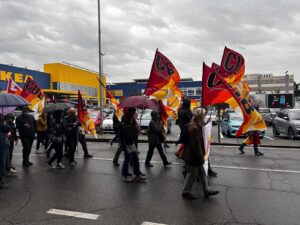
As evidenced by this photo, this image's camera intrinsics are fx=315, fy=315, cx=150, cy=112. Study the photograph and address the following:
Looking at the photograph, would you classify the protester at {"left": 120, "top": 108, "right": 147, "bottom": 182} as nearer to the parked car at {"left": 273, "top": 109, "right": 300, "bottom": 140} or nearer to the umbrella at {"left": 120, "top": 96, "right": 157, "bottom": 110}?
the umbrella at {"left": 120, "top": 96, "right": 157, "bottom": 110}

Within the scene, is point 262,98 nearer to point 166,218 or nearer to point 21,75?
point 21,75

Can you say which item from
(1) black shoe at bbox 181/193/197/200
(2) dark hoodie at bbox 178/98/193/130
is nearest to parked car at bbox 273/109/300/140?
(2) dark hoodie at bbox 178/98/193/130

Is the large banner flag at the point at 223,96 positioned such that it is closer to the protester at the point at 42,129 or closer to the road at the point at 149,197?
the road at the point at 149,197

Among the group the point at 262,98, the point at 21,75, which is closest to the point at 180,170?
the point at 262,98

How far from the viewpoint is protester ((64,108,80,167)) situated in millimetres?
8516

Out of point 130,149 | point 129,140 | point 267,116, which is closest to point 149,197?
point 130,149

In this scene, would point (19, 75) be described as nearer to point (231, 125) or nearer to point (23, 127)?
point (231, 125)

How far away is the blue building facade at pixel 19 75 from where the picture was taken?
36.7m

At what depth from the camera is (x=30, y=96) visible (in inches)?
457

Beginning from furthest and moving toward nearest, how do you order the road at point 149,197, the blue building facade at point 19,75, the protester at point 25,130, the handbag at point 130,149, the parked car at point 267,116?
the blue building facade at point 19,75 → the parked car at point 267,116 → the protester at point 25,130 → the handbag at point 130,149 → the road at point 149,197

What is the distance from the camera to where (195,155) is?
17.7ft

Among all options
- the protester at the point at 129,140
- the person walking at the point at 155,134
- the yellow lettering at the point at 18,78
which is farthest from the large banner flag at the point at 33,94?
the yellow lettering at the point at 18,78

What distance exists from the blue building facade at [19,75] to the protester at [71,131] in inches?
1096

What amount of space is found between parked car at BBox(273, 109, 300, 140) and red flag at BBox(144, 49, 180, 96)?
23.2ft
